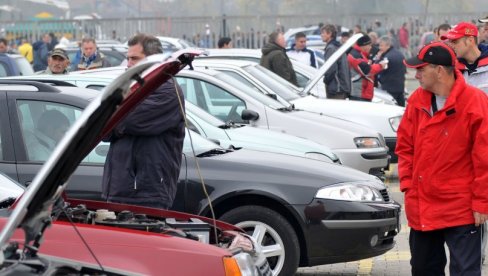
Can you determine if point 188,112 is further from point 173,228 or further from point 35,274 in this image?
point 35,274

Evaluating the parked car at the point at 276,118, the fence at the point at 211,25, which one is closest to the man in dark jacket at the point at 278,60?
the parked car at the point at 276,118

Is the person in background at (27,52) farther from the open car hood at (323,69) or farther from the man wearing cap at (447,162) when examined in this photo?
the man wearing cap at (447,162)

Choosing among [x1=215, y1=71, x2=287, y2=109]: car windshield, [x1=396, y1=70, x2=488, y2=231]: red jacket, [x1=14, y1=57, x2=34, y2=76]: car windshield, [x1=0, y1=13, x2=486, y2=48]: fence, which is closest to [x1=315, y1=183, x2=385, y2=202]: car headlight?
[x1=396, y1=70, x2=488, y2=231]: red jacket

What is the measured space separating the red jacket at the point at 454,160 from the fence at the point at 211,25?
30.1 meters

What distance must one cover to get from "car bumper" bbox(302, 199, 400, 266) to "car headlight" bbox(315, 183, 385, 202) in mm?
49

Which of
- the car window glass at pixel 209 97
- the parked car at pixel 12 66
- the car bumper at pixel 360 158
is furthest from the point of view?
the parked car at pixel 12 66

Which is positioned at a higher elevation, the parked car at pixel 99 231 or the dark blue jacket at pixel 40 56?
the parked car at pixel 99 231

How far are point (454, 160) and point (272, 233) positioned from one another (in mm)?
1946

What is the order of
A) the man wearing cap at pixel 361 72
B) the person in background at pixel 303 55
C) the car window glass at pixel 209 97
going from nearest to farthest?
the car window glass at pixel 209 97
the man wearing cap at pixel 361 72
the person in background at pixel 303 55

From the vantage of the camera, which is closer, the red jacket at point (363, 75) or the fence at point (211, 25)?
the red jacket at point (363, 75)

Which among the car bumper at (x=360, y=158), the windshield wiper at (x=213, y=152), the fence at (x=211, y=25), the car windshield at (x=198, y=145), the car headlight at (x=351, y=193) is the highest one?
the car windshield at (x=198, y=145)

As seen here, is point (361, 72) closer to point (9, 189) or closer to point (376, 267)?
point (376, 267)

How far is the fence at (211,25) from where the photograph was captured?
37.0 metres

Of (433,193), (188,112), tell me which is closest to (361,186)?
(433,193)
